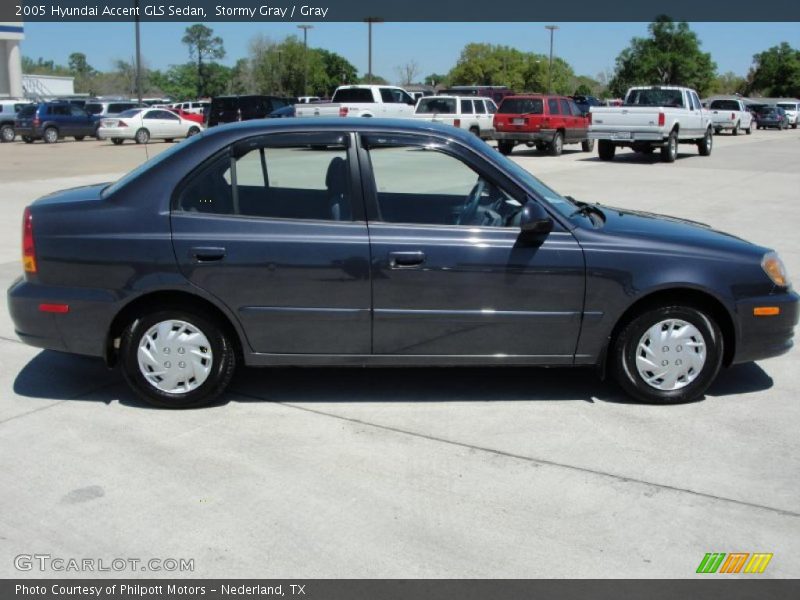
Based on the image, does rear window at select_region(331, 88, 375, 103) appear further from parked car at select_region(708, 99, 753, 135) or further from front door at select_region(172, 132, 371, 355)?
front door at select_region(172, 132, 371, 355)

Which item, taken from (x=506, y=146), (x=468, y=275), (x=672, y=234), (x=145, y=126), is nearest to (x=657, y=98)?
(x=506, y=146)

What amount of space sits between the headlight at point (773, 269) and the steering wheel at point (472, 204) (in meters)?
1.75

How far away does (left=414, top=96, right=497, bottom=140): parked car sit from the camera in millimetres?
26828

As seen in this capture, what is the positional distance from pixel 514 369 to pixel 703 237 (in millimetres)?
1524

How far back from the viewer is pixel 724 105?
41062 mm

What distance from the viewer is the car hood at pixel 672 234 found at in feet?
16.3

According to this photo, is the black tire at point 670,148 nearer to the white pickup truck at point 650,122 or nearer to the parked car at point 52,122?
the white pickup truck at point 650,122

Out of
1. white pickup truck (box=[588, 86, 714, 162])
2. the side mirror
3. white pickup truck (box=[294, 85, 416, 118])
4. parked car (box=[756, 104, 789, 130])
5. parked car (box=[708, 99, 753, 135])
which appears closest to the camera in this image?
the side mirror

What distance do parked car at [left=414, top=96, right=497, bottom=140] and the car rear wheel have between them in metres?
16.7

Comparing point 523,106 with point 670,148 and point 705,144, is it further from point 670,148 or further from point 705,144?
point 705,144

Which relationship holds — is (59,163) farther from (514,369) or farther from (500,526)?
(500,526)

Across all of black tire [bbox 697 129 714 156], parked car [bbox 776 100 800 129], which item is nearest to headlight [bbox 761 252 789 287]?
black tire [bbox 697 129 714 156]

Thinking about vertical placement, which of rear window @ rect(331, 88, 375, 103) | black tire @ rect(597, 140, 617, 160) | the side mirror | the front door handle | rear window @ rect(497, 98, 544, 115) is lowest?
the front door handle
